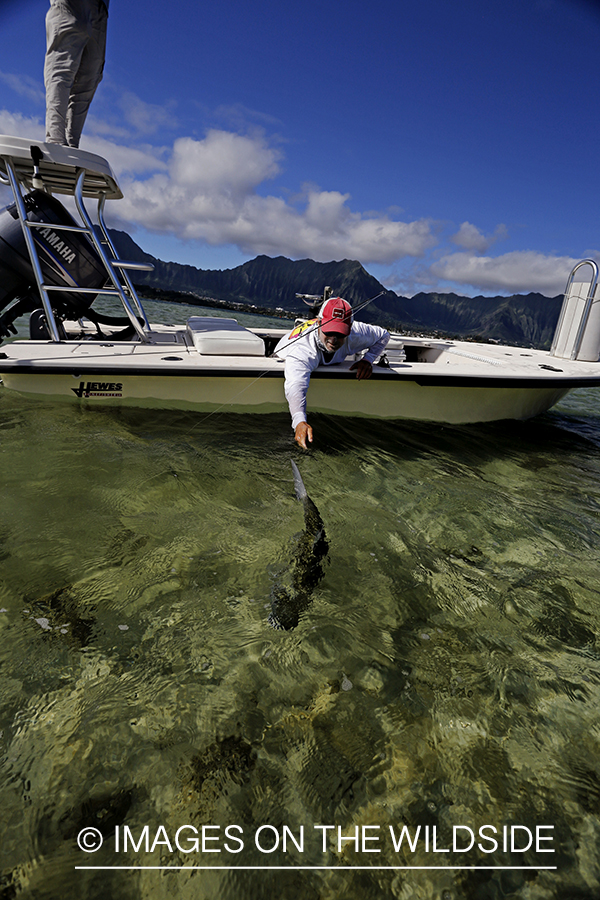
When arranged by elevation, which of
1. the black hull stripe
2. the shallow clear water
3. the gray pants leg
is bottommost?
the shallow clear water

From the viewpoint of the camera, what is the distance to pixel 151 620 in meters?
2.11

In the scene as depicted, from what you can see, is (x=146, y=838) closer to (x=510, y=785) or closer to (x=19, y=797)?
(x=19, y=797)

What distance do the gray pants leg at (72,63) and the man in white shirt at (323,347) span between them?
11.3 feet

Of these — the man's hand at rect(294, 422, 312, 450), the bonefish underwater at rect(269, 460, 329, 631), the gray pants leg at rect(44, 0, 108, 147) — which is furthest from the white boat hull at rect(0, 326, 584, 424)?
the gray pants leg at rect(44, 0, 108, 147)

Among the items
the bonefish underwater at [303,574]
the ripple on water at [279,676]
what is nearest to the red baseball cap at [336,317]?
the ripple on water at [279,676]

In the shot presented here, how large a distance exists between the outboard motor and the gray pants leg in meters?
0.75

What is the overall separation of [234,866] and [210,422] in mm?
4254

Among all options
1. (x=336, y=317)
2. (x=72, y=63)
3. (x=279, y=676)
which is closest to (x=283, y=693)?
(x=279, y=676)

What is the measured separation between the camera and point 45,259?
4.95 meters

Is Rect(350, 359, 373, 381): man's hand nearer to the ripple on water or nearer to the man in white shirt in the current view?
the man in white shirt

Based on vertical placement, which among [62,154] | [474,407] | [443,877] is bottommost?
[443,877]

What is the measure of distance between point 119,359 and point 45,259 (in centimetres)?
161

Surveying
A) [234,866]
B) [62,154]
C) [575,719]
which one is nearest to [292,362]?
[62,154]

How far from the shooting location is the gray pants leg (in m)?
4.31
